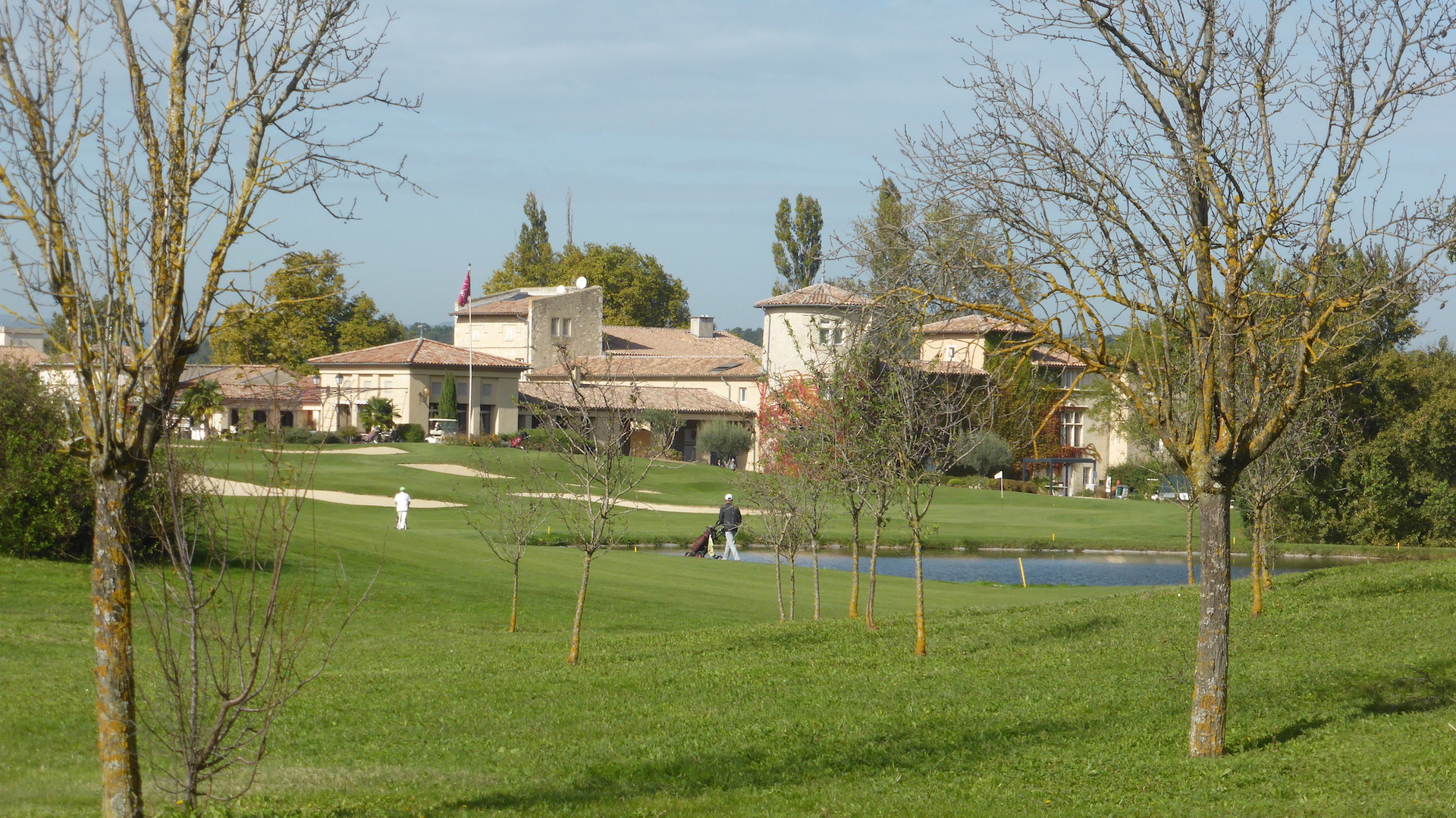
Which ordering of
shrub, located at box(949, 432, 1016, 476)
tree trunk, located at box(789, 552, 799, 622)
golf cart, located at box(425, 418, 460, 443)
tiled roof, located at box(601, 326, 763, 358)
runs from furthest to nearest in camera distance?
tiled roof, located at box(601, 326, 763, 358) → golf cart, located at box(425, 418, 460, 443) → shrub, located at box(949, 432, 1016, 476) → tree trunk, located at box(789, 552, 799, 622)

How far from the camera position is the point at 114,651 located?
242 inches

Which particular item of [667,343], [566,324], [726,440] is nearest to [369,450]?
[726,440]

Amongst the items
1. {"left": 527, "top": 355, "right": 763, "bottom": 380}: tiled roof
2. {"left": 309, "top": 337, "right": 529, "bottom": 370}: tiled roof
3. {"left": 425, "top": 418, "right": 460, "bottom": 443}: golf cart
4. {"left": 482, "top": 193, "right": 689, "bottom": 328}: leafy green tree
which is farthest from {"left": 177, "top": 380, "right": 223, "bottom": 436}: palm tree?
{"left": 482, "top": 193, "right": 689, "bottom": 328}: leafy green tree

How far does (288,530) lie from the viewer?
605cm

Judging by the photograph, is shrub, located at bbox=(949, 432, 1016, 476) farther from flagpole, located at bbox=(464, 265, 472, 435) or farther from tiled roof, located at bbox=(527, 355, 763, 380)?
flagpole, located at bbox=(464, 265, 472, 435)

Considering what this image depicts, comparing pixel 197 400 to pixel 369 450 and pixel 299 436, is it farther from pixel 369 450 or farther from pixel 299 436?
pixel 299 436

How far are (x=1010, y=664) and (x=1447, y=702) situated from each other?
435 cm

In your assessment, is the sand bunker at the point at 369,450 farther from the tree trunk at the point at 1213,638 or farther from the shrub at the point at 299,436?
the tree trunk at the point at 1213,638

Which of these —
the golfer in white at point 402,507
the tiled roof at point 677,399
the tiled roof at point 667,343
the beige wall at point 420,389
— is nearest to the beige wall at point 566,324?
the tiled roof at point 667,343

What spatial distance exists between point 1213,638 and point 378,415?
60820 millimetres

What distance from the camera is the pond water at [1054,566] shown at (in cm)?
3341

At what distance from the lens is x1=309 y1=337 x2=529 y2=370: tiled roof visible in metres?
68.6

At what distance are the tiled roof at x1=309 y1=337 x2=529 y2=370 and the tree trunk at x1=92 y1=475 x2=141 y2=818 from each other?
63.3 meters

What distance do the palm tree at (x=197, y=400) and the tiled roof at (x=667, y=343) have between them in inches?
2986
